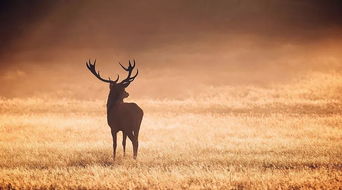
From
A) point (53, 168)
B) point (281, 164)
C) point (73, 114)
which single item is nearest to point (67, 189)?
point (53, 168)

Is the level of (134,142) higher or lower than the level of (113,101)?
lower

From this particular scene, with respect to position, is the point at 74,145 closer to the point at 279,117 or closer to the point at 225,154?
the point at 225,154

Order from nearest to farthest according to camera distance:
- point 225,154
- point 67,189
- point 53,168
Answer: point 67,189 → point 53,168 → point 225,154

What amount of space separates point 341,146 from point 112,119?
10.4m

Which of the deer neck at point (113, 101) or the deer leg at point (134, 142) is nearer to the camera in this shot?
the deer neck at point (113, 101)

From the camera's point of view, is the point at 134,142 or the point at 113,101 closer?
the point at 113,101

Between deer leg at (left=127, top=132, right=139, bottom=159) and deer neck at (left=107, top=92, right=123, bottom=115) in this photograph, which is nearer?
deer neck at (left=107, top=92, right=123, bottom=115)

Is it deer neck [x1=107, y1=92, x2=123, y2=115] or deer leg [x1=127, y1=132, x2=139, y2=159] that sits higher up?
deer neck [x1=107, y1=92, x2=123, y2=115]

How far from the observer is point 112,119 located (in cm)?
1780

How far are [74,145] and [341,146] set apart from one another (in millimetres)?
11422

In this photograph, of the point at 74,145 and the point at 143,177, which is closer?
the point at 143,177

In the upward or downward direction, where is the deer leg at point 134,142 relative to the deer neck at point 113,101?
downward

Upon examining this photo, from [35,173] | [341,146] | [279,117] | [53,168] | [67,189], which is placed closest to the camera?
[67,189]

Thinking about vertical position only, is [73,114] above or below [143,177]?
above
